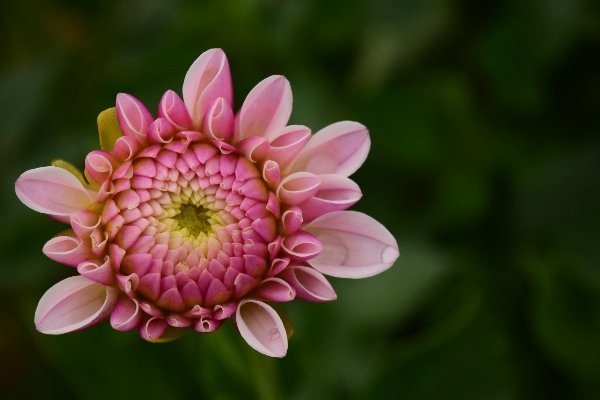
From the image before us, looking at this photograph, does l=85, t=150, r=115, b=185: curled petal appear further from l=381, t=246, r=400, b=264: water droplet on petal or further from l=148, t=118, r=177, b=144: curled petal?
l=381, t=246, r=400, b=264: water droplet on petal

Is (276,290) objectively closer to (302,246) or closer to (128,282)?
(302,246)

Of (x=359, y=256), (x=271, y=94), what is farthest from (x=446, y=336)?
(x=271, y=94)

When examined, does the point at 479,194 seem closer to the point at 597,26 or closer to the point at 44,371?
the point at 597,26

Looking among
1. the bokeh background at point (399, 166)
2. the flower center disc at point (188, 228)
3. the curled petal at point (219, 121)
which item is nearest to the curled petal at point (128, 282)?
the flower center disc at point (188, 228)

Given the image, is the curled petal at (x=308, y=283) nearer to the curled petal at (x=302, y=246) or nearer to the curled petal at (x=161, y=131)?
the curled petal at (x=302, y=246)

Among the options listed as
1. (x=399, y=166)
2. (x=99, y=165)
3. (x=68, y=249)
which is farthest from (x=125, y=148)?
(x=399, y=166)

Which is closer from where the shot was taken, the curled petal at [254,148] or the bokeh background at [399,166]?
the curled petal at [254,148]

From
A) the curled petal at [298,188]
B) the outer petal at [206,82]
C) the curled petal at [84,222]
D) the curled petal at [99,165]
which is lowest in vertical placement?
the curled petal at [298,188]
